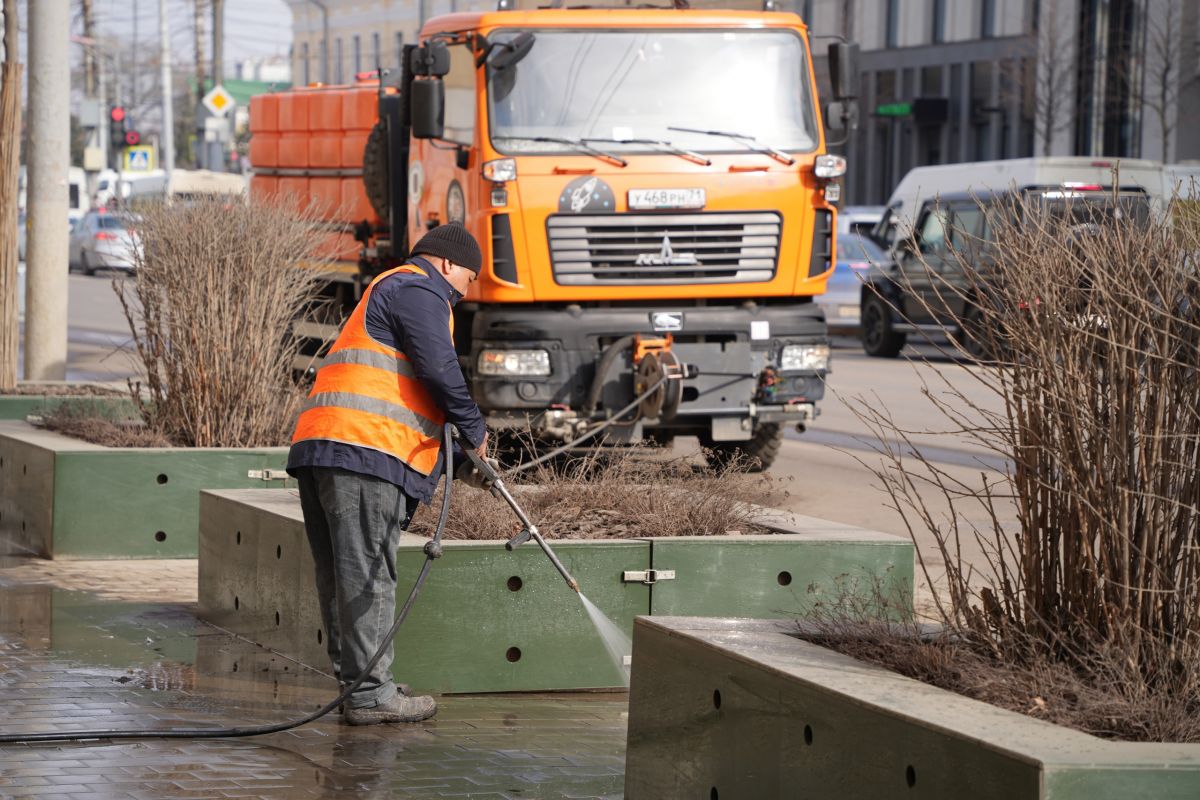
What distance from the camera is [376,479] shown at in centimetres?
633

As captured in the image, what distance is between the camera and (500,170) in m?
12.3

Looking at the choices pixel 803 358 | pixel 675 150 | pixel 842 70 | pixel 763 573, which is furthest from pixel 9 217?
pixel 763 573

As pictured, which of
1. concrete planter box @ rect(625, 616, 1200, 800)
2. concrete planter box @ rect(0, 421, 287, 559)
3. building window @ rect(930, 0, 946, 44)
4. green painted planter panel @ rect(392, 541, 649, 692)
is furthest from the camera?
building window @ rect(930, 0, 946, 44)

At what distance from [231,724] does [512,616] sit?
1.08 m

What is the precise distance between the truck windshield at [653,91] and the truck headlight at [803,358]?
4.33 feet

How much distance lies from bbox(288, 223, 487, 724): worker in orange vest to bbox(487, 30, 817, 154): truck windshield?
616cm

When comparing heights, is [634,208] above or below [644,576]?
above

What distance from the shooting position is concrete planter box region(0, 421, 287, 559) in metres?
9.86

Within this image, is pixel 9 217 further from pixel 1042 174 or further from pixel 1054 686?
pixel 1042 174

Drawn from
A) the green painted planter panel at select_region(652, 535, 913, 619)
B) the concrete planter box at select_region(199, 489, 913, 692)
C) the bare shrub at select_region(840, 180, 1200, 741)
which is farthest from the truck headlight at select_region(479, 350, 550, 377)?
the bare shrub at select_region(840, 180, 1200, 741)

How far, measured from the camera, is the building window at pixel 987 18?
53.2 metres

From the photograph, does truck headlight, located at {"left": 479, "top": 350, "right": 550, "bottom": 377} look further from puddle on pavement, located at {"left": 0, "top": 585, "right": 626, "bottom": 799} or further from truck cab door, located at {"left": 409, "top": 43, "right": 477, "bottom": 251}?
puddle on pavement, located at {"left": 0, "top": 585, "right": 626, "bottom": 799}

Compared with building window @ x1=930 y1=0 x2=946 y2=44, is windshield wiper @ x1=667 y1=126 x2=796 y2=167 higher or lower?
lower

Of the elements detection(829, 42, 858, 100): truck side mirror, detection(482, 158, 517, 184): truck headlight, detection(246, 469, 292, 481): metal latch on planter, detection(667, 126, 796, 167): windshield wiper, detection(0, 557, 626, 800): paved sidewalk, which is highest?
detection(829, 42, 858, 100): truck side mirror
